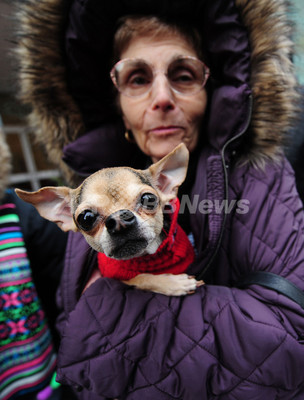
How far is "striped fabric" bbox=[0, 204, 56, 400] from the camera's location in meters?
0.82

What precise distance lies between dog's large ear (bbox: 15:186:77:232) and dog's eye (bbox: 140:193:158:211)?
0.23 meters

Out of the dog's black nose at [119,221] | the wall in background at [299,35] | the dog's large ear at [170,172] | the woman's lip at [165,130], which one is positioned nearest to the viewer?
the dog's black nose at [119,221]

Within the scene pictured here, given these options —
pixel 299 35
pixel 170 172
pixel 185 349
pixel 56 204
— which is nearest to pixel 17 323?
pixel 56 204

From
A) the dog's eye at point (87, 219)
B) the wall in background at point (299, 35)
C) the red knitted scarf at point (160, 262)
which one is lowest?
the red knitted scarf at point (160, 262)

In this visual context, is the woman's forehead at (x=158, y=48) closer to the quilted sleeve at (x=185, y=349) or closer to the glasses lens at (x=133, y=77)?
the glasses lens at (x=133, y=77)

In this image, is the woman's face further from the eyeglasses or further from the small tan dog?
the small tan dog

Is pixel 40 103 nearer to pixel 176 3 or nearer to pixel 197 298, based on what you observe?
pixel 176 3

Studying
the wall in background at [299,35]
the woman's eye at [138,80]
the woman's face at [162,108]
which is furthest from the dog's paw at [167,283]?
the wall in background at [299,35]

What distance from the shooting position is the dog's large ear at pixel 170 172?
64 centimetres

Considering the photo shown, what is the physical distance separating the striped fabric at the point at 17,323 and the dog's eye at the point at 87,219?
397mm

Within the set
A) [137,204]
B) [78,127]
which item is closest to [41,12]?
[78,127]

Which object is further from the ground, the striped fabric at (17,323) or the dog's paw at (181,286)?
the dog's paw at (181,286)

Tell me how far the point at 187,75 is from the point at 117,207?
54 cm

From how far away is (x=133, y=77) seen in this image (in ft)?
2.68
